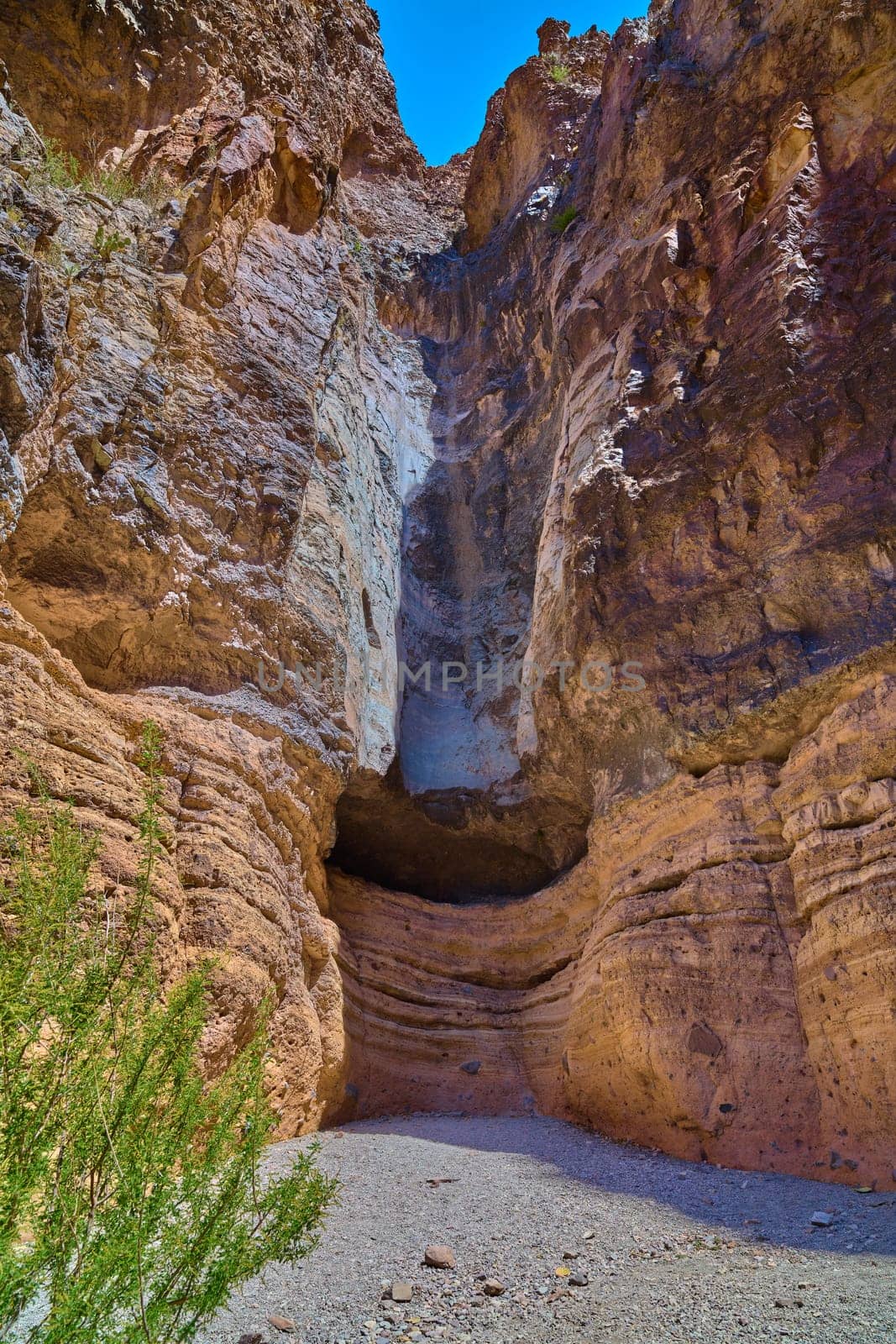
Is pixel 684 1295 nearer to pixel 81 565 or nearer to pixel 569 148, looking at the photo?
pixel 81 565

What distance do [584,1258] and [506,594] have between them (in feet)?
36.1

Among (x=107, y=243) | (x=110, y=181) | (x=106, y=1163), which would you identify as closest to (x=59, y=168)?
(x=107, y=243)

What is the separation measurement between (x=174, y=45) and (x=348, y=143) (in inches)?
359

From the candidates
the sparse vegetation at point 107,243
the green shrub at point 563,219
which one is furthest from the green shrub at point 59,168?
the green shrub at point 563,219

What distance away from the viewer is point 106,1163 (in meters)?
3.26

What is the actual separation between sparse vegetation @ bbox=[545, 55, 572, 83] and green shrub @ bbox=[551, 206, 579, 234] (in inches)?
215

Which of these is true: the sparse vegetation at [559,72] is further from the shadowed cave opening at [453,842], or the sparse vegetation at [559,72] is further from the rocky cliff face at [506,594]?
the shadowed cave opening at [453,842]

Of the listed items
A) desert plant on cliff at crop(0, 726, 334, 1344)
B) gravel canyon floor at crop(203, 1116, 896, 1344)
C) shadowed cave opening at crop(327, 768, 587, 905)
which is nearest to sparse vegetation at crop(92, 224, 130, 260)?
shadowed cave opening at crop(327, 768, 587, 905)

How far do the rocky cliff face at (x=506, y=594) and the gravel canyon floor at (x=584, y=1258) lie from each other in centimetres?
115

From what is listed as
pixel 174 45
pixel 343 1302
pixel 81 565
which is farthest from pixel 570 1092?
pixel 174 45

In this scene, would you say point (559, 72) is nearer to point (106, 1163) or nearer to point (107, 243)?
point (107, 243)

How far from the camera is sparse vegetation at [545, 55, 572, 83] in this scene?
20.4 metres

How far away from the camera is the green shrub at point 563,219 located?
16.4 metres

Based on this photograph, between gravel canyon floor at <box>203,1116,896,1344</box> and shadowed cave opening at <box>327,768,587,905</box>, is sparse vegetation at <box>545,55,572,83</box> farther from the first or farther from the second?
gravel canyon floor at <box>203,1116,896,1344</box>
